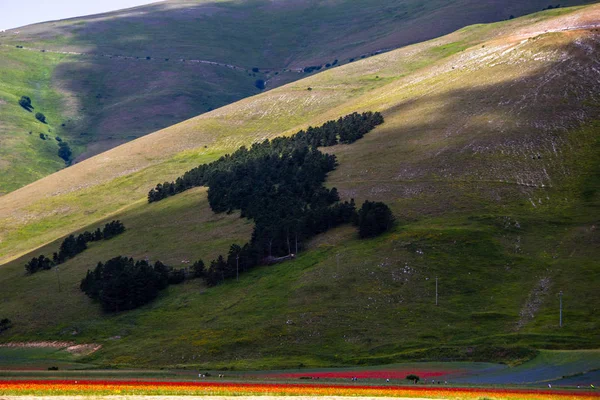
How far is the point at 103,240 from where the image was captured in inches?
5984

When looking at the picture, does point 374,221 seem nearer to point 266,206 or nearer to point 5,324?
point 266,206

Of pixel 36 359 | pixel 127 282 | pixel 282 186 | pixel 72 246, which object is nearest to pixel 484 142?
pixel 282 186

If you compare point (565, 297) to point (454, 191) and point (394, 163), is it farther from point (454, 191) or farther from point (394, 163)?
point (394, 163)

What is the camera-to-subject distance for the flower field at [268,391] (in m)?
53.1

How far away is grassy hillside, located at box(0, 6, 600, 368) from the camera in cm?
9094

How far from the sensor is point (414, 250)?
109125 mm

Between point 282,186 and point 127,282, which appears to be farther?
point 282,186

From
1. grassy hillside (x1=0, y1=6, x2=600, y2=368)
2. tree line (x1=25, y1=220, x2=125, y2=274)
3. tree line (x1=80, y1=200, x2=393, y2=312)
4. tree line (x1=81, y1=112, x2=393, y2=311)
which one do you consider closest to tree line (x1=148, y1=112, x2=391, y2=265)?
tree line (x1=81, y1=112, x2=393, y2=311)

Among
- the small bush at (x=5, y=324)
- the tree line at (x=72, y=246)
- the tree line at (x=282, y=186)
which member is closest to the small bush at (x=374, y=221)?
the tree line at (x=282, y=186)

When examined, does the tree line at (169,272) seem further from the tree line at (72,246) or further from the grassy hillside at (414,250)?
the tree line at (72,246)

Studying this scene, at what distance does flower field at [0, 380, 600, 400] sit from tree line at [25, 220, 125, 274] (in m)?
88.7

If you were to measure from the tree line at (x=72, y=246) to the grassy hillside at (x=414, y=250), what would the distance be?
230 cm

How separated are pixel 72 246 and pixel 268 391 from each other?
102182 millimetres

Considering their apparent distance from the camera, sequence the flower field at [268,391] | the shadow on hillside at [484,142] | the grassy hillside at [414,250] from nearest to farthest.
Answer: the flower field at [268,391] < the grassy hillside at [414,250] < the shadow on hillside at [484,142]
